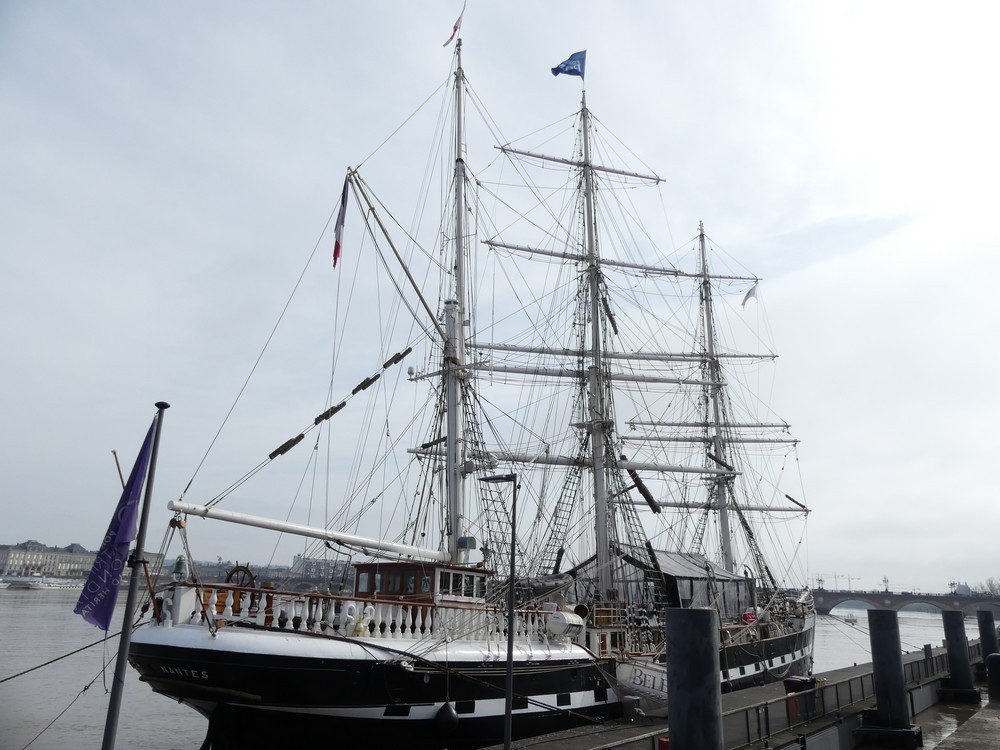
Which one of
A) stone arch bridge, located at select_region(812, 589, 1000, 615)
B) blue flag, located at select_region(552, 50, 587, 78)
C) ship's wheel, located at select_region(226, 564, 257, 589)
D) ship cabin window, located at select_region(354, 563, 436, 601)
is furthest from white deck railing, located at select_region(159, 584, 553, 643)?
stone arch bridge, located at select_region(812, 589, 1000, 615)

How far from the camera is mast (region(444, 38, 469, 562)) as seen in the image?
22703 millimetres

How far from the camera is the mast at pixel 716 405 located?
54.6 m

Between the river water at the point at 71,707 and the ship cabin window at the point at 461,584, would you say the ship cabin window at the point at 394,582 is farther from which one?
the river water at the point at 71,707

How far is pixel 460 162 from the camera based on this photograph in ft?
93.1

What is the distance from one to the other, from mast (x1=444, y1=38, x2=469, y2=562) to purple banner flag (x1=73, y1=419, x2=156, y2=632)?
12.3m

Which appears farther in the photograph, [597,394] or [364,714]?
[597,394]

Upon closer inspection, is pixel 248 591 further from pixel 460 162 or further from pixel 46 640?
pixel 46 640

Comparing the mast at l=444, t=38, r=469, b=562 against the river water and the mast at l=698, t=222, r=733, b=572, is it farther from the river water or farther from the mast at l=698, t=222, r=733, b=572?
the mast at l=698, t=222, r=733, b=572

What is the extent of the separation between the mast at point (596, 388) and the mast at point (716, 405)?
20.2 metres

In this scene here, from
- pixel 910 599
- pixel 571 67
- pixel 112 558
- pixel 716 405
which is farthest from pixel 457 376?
pixel 910 599

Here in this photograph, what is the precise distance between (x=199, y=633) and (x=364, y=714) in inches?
160

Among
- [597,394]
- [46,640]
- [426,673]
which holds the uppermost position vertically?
[597,394]

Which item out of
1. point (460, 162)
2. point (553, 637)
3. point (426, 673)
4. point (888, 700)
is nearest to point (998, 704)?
point (888, 700)

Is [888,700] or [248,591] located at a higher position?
[248,591]
